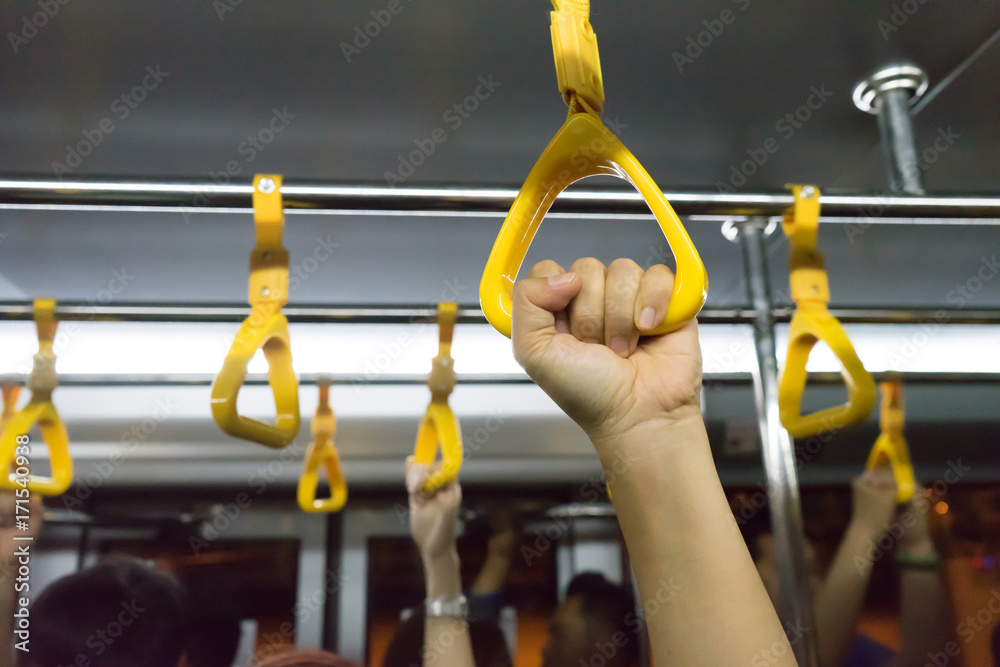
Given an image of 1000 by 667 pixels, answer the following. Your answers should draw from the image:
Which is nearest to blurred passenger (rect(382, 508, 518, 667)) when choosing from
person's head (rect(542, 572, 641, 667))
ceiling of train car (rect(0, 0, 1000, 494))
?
person's head (rect(542, 572, 641, 667))

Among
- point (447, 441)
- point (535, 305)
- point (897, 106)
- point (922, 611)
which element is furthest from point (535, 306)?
point (922, 611)

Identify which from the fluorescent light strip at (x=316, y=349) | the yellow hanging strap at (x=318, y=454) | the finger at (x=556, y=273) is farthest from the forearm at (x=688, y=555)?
the fluorescent light strip at (x=316, y=349)

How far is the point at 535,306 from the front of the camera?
0.48 metres

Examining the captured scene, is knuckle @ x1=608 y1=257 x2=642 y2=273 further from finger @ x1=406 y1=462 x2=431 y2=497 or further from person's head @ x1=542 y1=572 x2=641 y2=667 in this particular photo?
person's head @ x1=542 y1=572 x2=641 y2=667

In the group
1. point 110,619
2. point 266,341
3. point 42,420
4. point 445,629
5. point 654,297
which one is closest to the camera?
point 654,297

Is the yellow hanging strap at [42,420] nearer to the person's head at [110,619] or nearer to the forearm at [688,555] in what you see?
the forearm at [688,555]

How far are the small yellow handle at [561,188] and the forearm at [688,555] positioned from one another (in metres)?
0.12

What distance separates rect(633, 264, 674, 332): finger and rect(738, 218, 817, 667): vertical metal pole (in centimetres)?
38

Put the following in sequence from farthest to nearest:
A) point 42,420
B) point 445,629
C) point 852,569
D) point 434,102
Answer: point 852,569 < point 445,629 < point 434,102 < point 42,420

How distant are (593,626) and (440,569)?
0.60 metres

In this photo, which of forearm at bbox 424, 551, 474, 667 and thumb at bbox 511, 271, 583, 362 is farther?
forearm at bbox 424, 551, 474, 667

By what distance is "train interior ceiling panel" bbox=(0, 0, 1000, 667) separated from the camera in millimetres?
602

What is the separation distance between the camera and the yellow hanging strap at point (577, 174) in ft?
1.37

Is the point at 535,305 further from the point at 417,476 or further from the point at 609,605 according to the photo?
the point at 609,605
